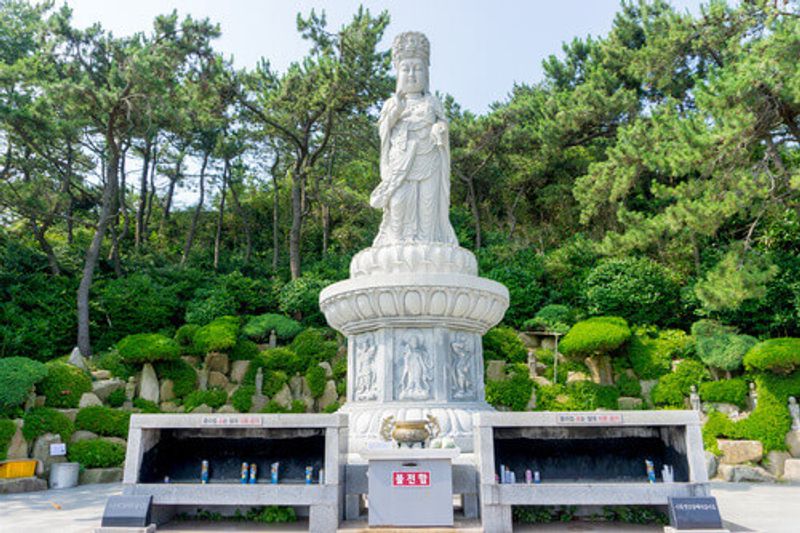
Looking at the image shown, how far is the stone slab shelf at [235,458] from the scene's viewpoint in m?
4.53

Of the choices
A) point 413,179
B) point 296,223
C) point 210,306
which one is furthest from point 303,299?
point 413,179

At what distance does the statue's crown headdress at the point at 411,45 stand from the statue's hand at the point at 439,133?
1037mm

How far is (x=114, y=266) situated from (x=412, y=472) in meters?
15.0

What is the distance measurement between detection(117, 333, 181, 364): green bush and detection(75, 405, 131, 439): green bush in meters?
1.47

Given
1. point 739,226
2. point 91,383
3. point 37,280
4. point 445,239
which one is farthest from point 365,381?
point 739,226

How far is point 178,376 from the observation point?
12289 millimetres

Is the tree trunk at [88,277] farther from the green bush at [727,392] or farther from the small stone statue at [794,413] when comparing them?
the small stone statue at [794,413]

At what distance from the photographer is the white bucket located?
891 centimetres

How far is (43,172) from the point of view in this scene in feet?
59.0

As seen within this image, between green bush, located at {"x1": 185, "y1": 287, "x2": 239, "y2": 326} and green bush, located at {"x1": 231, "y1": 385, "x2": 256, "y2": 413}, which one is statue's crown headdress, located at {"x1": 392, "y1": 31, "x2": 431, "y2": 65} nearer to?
green bush, located at {"x1": 231, "y1": 385, "x2": 256, "y2": 413}

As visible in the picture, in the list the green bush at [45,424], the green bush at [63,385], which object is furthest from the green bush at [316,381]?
the green bush at [45,424]

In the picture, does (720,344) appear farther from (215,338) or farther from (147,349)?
(147,349)

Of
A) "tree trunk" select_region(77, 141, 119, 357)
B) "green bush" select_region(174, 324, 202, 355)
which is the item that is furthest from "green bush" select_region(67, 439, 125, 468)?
"tree trunk" select_region(77, 141, 119, 357)

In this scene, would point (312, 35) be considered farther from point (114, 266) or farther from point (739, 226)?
point (739, 226)
